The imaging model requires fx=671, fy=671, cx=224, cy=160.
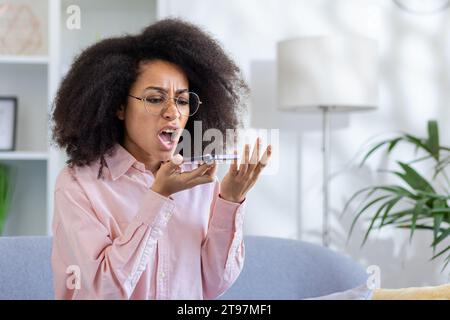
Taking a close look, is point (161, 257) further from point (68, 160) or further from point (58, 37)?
point (58, 37)

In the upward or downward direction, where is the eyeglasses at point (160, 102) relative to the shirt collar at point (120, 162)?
upward

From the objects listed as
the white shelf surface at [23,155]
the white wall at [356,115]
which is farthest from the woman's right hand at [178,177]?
the white wall at [356,115]

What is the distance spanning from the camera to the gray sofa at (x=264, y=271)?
0.55 m

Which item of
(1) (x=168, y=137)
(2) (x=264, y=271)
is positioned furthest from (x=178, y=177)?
(2) (x=264, y=271)

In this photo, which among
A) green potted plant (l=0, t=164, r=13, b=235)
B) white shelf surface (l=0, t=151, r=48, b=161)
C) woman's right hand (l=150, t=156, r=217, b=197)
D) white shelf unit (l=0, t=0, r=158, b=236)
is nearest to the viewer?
woman's right hand (l=150, t=156, r=217, b=197)

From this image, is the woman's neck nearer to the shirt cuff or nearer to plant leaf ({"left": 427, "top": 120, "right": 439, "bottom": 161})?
the shirt cuff

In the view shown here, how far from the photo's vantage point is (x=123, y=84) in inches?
14.0

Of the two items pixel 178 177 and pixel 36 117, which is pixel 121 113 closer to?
pixel 178 177

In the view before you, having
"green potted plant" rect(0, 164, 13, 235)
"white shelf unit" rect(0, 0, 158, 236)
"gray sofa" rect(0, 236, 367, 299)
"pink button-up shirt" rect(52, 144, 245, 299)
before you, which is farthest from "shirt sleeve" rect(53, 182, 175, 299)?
"white shelf unit" rect(0, 0, 158, 236)

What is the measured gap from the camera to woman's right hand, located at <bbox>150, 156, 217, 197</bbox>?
324 mm

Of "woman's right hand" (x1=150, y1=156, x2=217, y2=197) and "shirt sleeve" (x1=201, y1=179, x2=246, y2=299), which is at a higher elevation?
"woman's right hand" (x1=150, y1=156, x2=217, y2=197)

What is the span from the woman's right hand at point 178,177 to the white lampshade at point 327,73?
1.09 meters

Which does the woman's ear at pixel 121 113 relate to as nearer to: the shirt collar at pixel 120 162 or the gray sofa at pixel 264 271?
the shirt collar at pixel 120 162

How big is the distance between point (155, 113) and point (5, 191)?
432 mm
